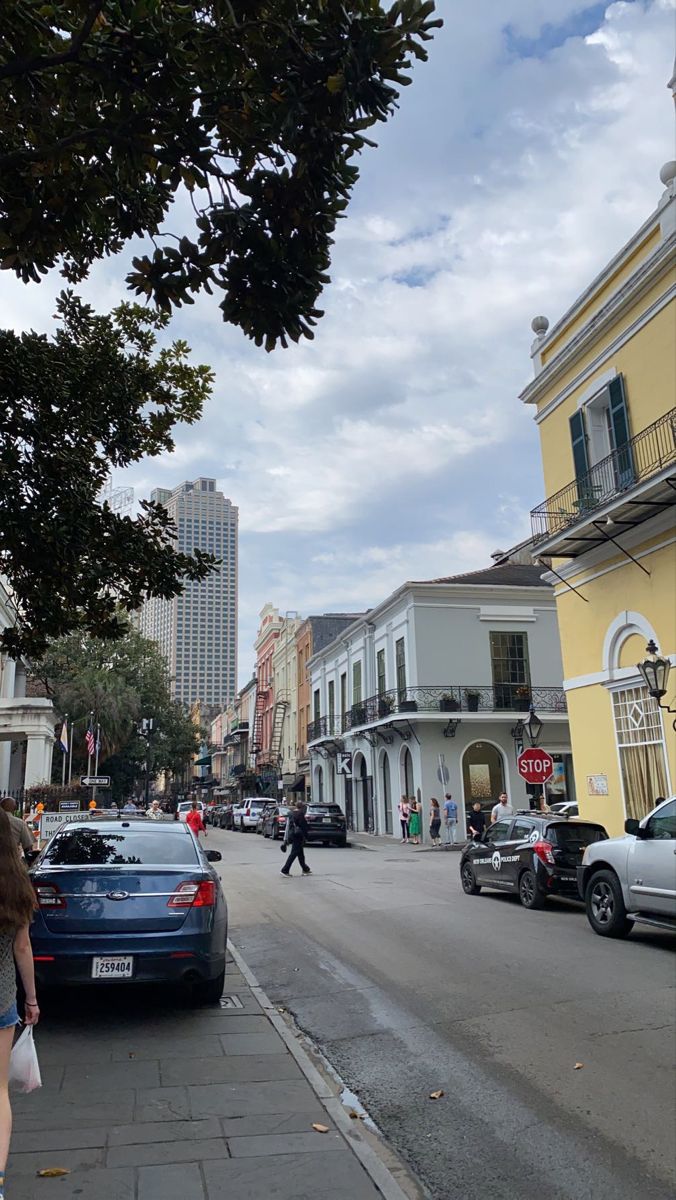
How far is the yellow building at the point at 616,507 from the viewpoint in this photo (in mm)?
15625

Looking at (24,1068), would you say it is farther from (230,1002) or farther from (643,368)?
(643,368)

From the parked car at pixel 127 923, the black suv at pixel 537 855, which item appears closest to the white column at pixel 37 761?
the black suv at pixel 537 855

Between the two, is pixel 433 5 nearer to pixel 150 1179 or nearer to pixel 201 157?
pixel 201 157

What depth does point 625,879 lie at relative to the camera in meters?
10.4

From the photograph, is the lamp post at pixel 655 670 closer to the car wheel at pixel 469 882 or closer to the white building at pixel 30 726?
the car wheel at pixel 469 882

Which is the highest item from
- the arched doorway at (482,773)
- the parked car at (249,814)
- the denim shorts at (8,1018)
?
the arched doorway at (482,773)

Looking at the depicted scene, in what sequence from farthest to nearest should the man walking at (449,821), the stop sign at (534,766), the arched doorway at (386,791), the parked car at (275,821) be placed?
the arched doorway at (386,791), the parked car at (275,821), the man walking at (449,821), the stop sign at (534,766)

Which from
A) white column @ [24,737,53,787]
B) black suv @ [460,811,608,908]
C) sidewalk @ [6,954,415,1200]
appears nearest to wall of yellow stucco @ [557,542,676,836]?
black suv @ [460,811,608,908]

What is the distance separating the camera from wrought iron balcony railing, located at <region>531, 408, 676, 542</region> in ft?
50.8

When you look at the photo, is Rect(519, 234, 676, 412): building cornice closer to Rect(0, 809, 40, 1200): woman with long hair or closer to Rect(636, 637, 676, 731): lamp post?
Rect(636, 637, 676, 731): lamp post

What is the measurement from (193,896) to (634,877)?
19.0ft

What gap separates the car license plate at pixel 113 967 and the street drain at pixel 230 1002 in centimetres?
118

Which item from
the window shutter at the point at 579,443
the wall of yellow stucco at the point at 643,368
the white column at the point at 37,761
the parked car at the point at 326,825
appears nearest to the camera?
the wall of yellow stucco at the point at 643,368

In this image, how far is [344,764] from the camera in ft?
140
